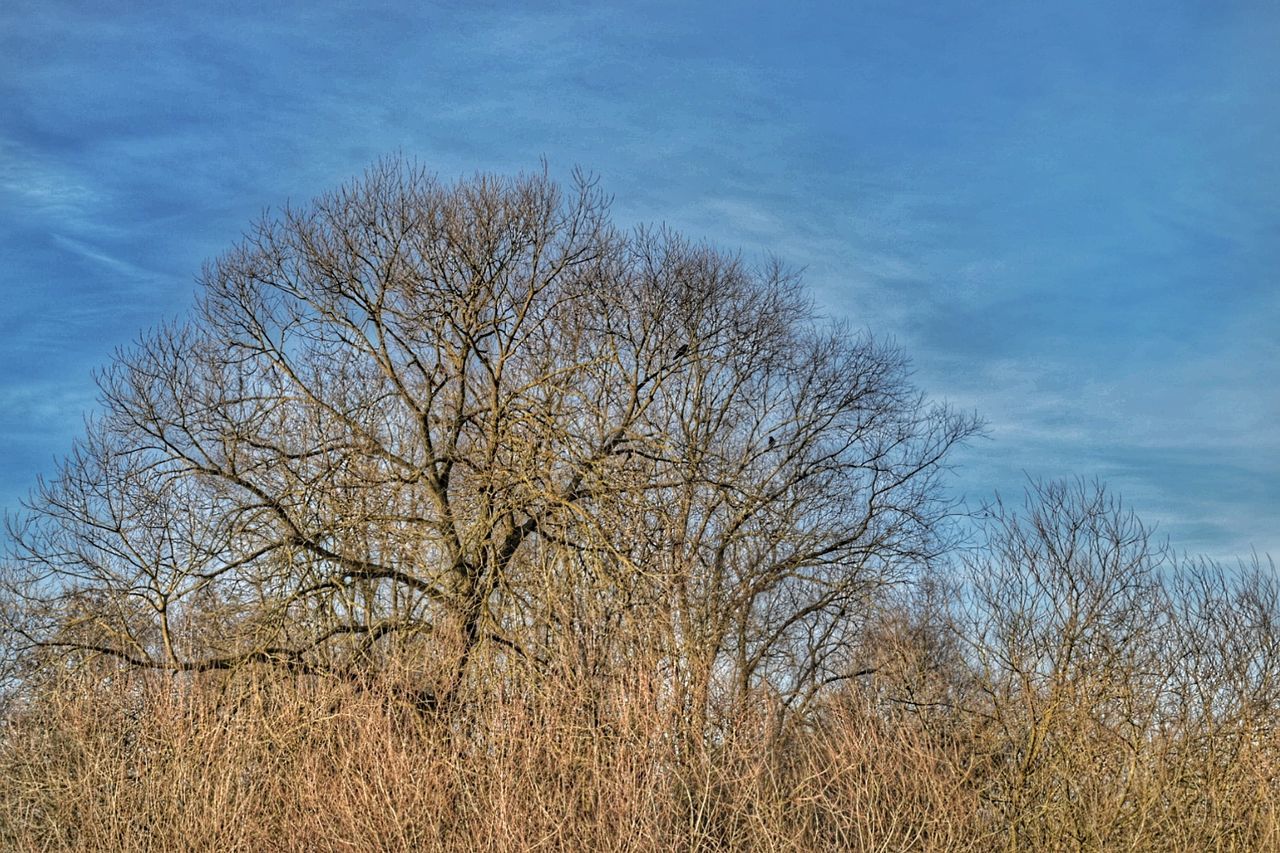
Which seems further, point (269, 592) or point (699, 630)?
point (699, 630)

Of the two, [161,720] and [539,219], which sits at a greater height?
[539,219]

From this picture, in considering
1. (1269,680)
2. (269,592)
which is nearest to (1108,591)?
(1269,680)

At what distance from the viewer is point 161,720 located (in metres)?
13.8

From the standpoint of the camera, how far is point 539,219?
19.1 metres

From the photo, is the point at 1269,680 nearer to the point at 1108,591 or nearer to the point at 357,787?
the point at 1108,591

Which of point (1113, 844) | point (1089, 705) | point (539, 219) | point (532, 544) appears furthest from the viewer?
point (539, 219)

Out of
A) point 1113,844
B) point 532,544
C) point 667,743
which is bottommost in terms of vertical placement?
point 1113,844

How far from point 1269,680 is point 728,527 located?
314 inches

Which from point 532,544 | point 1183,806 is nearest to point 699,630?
point 532,544

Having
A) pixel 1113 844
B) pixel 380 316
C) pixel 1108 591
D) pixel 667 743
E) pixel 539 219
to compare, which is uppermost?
pixel 539 219

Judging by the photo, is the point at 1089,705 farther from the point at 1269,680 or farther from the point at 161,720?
the point at 161,720

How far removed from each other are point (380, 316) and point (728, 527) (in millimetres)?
6218

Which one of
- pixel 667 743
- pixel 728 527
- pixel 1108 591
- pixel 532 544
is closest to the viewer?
pixel 667 743

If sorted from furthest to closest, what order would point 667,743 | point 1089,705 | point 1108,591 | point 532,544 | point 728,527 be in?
point 728,527
point 532,544
point 1108,591
point 1089,705
point 667,743
